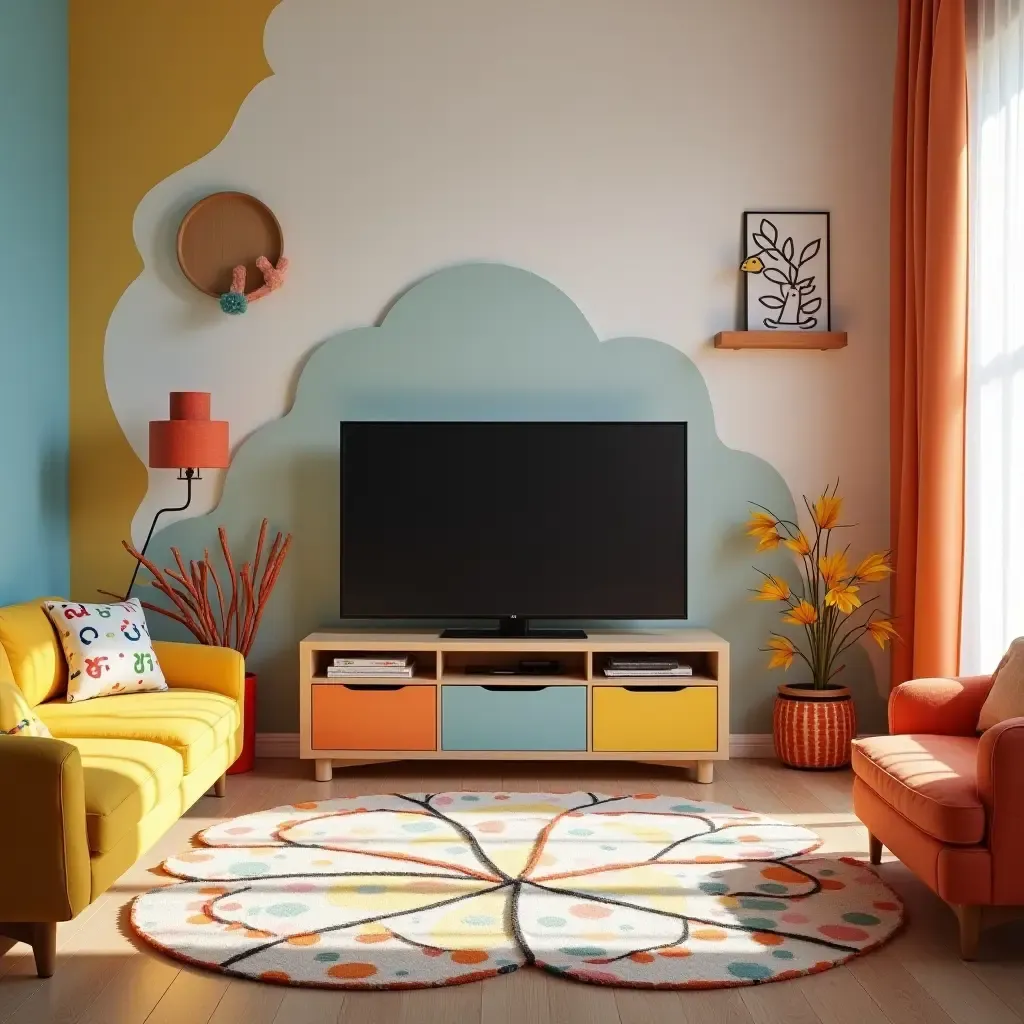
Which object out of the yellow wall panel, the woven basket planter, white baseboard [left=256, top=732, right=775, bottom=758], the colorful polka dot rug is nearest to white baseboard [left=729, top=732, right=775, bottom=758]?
white baseboard [left=256, top=732, right=775, bottom=758]

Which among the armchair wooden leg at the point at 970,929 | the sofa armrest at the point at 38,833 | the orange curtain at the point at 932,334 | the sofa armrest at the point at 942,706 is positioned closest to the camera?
the sofa armrest at the point at 38,833

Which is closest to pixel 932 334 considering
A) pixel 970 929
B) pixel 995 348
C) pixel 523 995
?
pixel 995 348

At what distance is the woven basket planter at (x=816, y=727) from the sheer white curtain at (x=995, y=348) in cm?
64

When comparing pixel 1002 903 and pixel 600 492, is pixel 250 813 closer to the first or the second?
pixel 600 492

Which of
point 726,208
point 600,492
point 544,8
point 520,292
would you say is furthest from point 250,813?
point 544,8

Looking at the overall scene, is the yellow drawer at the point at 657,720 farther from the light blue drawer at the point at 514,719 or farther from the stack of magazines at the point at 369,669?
the stack of magazines at the point at 369,669

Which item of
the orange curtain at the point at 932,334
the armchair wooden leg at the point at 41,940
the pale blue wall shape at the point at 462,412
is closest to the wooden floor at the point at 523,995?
the armchair wooden leg at the point at 41,940

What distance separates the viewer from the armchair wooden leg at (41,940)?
2.70 m

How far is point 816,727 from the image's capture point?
466cm

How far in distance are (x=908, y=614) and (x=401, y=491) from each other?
2.02 meters

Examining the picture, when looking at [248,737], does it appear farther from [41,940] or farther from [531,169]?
[531,169]

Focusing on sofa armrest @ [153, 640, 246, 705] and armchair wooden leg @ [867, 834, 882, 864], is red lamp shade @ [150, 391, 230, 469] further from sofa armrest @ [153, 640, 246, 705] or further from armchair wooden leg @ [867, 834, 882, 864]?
armchair wooden leg @ [867, 834, 882, 864]

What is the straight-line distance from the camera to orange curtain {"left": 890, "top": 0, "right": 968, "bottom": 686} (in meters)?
4.17

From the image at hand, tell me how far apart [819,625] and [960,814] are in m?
2.08
